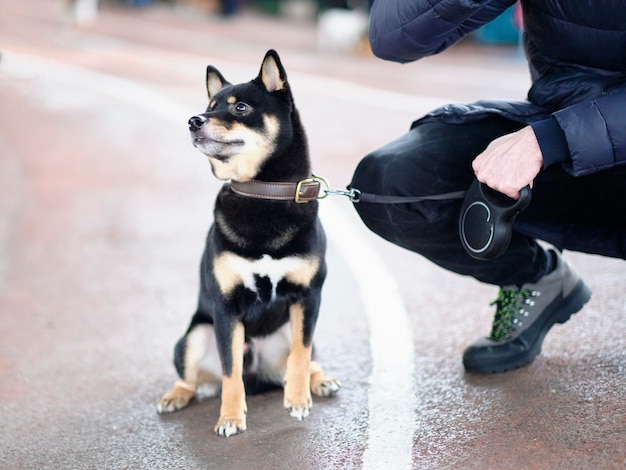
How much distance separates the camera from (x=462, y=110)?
125 inches

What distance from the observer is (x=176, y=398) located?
3.24 metres

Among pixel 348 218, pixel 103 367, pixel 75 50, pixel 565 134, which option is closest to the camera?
pixel 565 134

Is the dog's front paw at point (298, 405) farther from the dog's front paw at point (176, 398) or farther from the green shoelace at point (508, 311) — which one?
the green shoelace at point (508, 311)

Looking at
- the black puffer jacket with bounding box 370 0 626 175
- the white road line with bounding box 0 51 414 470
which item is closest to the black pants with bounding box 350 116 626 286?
the black puffer jacket with bounding box 370 0 626 175

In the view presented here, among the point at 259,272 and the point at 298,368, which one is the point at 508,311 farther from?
the point at 259,272

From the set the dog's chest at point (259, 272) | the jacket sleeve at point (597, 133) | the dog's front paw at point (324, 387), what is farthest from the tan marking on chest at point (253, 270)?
the jacket sleeve at point (597, 133)

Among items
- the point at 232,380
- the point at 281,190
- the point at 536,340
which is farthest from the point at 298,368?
the point at 536,340

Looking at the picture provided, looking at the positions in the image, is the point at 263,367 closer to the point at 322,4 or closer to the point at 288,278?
the point at 288,278

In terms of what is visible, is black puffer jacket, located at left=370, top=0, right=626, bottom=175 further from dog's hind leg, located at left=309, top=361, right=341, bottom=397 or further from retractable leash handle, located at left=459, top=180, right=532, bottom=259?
dog's hind leg, located at left=309, top=361, right=341, bottom=397

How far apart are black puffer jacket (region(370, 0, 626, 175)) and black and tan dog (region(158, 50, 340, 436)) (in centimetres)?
47

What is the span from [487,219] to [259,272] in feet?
2.50

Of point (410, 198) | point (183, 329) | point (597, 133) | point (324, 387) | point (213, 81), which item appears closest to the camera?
point (597, 133)

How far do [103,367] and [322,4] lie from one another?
1820cm

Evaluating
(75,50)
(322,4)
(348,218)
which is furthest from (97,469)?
(322,4)
